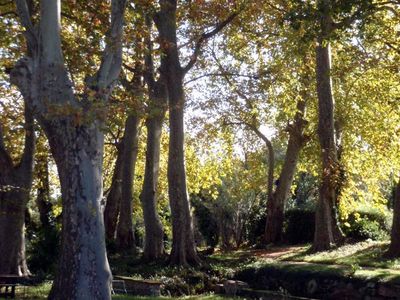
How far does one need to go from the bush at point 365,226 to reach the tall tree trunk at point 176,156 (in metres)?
7.55

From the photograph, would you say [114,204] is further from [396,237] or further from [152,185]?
[396,237]

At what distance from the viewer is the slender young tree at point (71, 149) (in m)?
10.6

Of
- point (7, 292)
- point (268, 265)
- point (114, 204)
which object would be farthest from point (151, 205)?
point (7, 292)

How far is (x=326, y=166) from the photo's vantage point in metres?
21.9

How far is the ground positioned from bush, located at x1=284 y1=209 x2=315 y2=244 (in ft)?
22.7

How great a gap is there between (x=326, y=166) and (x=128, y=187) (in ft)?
29.1

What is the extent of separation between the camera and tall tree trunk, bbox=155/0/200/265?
2017 centimetres

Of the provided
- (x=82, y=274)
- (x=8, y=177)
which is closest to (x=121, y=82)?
A: (x=8, y=177)

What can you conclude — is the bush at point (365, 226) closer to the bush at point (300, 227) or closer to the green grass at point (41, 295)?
the bush at point (300, 227)

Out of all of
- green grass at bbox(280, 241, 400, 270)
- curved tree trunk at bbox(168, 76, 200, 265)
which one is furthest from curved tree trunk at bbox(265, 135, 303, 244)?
curved tree trunk at bbox(168, 76, 200, 265)

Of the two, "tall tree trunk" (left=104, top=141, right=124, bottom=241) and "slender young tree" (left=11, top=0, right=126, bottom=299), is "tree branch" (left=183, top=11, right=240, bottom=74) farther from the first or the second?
"slender young tree" (left=11, top=0, right=126, bottom=299)

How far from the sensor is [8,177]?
58.5 feet

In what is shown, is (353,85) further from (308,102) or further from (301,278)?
(301,278)

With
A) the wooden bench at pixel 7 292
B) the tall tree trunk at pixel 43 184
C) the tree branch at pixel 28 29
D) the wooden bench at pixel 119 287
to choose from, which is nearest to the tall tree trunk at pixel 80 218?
the tree branch at pixel 28 29
